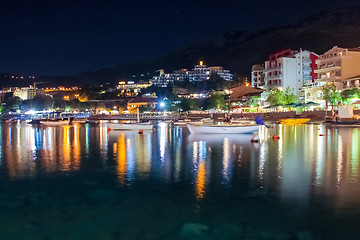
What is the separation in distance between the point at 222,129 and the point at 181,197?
1086 inches

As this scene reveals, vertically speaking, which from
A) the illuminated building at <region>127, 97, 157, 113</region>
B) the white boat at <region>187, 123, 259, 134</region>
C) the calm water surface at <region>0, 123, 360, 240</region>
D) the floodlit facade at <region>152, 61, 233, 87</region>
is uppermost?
the floodlit facade at <region>152, 61, 233, 87</region>

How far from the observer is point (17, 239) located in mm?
9352

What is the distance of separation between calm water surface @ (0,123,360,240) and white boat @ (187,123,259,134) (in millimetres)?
16401

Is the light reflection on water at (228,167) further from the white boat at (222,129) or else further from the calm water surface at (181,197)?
the white boat at (222,129)

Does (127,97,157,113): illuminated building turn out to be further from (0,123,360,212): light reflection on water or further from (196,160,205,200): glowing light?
(196,160,205,200): glowing light

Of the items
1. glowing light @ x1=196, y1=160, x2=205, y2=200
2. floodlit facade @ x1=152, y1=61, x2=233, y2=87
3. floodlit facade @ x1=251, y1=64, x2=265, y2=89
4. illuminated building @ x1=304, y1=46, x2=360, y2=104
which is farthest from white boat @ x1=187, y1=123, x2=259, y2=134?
floodlit facade @ x1=152, y1=61, x2=233, y2=87

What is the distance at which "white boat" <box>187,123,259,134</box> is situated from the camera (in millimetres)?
38719

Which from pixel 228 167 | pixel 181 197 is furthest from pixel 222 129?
pixel 181 197

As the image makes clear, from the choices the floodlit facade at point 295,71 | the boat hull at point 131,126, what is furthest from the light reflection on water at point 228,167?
the floodlit facade at point 295,71

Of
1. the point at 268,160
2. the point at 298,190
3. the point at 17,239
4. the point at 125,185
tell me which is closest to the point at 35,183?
the point at 125,185

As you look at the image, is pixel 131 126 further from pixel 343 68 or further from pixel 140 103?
pixel 140 103

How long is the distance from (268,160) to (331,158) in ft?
12.8

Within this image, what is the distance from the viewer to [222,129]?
131 feet

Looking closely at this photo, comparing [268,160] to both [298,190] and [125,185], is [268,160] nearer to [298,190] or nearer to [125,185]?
[298,190]
